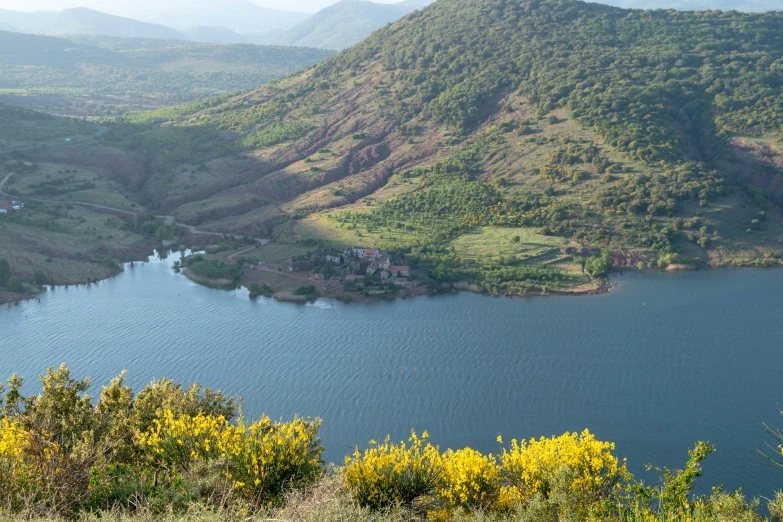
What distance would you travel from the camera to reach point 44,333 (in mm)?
50812

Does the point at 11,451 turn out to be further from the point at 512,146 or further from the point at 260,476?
Answer: the point at 512,146

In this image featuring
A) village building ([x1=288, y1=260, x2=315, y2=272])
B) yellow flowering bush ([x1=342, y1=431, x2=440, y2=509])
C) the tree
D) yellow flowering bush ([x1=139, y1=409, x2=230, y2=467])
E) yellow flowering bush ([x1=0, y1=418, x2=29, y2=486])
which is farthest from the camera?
village building ([x1=288, y1=260, x2=315, y2=272])

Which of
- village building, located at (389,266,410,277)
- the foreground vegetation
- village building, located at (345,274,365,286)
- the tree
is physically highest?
the foreground vegetation

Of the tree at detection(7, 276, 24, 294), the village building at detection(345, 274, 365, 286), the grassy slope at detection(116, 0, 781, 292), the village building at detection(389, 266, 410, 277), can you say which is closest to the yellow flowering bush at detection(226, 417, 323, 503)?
the village building at detection(345, 274, 365, 286)

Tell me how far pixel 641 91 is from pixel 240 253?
160 feet

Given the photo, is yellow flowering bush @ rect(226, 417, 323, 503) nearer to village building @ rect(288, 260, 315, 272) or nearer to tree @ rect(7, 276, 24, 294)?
village building @ rect(288, 260, 315, 272)

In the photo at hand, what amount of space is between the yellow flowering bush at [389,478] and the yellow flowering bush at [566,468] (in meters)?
2.43

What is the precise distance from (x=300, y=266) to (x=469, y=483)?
153 feet

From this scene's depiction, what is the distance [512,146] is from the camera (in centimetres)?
8312

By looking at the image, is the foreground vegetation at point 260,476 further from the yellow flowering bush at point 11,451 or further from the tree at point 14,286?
the tree at point 14,286

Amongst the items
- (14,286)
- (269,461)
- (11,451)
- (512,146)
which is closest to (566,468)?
(269,461)

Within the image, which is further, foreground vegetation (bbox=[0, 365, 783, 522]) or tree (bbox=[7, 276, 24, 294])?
tree (bbox=[7, 276, 24, 294])

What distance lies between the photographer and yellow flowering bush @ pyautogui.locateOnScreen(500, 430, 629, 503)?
19.3 meters

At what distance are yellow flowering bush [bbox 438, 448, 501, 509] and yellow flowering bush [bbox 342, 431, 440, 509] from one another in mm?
459
